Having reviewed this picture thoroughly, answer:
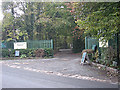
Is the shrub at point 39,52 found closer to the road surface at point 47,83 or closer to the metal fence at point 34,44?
the metal fence at point 34,44

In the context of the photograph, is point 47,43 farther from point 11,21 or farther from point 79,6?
point 79,6

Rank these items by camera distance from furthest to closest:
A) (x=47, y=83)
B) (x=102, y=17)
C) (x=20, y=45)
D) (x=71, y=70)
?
(x=20, y=45) → (x=71, y=70) → (x=102, y=17) → (x=47, y=83)

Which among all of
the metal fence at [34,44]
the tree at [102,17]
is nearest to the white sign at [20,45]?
the metal fence at [34,44]

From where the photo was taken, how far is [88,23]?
8.36 m

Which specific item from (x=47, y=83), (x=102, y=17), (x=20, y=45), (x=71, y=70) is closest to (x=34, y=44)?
(x=20, y=45)

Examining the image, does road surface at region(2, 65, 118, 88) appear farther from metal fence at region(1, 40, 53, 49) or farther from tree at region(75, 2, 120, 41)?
metal fence at region(1, 40, 53, 49)

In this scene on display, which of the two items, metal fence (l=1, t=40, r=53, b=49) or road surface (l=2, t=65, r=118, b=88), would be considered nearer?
road surface (l=2, t=65, r=118, b=88)

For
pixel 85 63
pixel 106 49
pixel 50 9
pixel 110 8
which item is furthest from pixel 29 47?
pixel 110 8

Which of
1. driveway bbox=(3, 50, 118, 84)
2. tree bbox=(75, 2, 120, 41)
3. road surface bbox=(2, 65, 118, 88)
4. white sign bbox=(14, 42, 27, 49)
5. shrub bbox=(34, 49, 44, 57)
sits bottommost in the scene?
driveway bbox=(3, 50, 118, 84)

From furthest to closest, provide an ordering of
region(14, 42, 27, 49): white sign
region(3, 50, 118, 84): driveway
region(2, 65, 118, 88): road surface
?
region(14, 42, 27, 49): white sign
region(3, 50, 118, 84): driveway
region(2, 65, 118, 88): road surface

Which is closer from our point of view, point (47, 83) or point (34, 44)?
point (47, 83)

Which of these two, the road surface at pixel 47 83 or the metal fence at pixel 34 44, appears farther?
the metal fence at pixel 34 44

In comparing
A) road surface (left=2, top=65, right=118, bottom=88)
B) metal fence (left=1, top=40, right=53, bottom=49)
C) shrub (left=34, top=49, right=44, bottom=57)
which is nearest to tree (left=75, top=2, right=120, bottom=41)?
road surface (left=2, top=65, right=118, bottom=88)

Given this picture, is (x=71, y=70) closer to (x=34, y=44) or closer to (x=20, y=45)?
(x=34, y=44)
